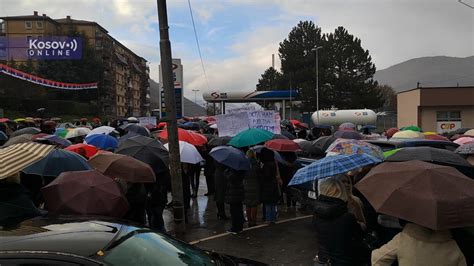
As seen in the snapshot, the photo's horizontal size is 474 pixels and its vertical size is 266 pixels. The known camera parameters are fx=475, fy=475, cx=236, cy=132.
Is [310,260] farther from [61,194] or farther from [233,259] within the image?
[61,194]

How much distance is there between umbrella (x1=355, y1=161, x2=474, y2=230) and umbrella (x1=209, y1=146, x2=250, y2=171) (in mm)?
4635

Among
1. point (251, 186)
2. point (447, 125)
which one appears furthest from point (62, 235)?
point (447, 125)

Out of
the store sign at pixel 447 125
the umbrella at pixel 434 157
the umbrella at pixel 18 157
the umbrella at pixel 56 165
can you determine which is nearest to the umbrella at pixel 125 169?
the umbrella at pixel 56 165

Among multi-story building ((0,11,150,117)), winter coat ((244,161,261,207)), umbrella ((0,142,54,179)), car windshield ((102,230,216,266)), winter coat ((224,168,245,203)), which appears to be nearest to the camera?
car windshield ((102,230,216,266))

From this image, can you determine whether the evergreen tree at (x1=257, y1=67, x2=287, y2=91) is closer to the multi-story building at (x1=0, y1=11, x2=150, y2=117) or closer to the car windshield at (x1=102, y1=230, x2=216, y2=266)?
the multi-story building at (x1=0, y1=11, x2=150, y2=117)

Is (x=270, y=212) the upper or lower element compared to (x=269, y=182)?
lower

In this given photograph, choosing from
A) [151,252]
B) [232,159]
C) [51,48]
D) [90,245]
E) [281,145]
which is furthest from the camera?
[51,48]

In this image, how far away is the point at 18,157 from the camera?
5.17 m

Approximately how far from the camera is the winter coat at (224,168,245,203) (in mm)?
8609

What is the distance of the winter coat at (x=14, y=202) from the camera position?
14.2 ft

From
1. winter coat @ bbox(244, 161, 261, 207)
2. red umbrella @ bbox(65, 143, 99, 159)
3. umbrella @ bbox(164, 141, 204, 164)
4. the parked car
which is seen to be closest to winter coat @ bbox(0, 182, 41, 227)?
the parked car

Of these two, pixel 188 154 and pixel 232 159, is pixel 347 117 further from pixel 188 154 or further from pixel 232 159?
pixel 232 159

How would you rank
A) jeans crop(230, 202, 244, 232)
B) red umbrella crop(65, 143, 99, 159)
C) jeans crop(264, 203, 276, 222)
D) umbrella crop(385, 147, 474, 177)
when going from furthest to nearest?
jeans crop(264, 203, 276, 222) < jeans crop(230, 202, 244, 232) < red umbrella crop(65, 143, 99, 159) < umbrella crop(385, 147, 474, 177)

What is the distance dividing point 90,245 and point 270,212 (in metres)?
6.83
